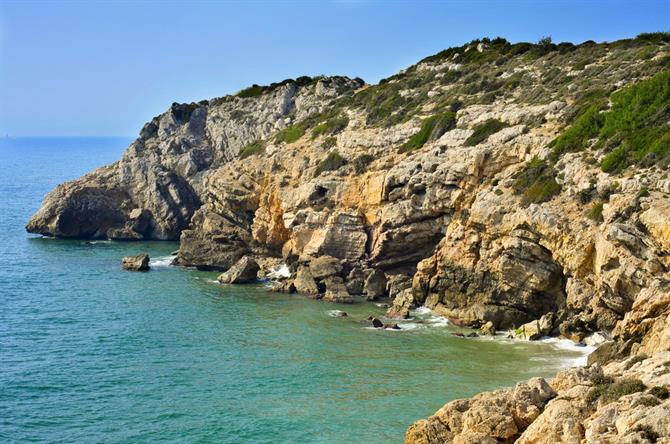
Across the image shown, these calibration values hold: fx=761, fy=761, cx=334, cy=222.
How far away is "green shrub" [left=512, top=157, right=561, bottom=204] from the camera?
54.1 metres

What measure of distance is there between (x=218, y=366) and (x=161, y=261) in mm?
39230

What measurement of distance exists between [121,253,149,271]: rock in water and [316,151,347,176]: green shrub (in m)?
19.7

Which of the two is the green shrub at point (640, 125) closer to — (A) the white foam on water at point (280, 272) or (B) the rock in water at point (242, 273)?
(A) the white foam on water at point (280, 272)

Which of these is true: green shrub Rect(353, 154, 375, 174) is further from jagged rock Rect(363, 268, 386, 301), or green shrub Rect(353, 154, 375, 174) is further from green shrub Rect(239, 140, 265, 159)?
green shrub Rect(239, 140, 265, 159)

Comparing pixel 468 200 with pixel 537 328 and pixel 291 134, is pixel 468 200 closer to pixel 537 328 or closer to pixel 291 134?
pixel 537 328

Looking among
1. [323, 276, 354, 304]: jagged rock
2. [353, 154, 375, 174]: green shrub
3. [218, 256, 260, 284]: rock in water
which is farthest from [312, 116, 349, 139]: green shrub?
[323, 276, 354, 304]: jagged rock

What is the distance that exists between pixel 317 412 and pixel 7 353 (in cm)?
2251

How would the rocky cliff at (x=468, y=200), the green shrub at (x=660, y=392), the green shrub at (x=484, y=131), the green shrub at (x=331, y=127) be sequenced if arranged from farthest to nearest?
the green shrub at (x=331, y=127), the green shrub at (x=484, y=131), the rocky cliff at (x=468, y=200), the green shrub at (x=660, y=392)

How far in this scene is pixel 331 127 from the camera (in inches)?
3297

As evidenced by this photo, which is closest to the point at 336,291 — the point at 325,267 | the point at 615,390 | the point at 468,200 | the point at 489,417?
the point at 325,267

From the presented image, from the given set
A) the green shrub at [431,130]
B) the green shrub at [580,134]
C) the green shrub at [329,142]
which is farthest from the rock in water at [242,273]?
the green shrub at [580,134]

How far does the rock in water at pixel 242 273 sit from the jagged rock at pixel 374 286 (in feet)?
40.1

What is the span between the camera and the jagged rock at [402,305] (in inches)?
2259

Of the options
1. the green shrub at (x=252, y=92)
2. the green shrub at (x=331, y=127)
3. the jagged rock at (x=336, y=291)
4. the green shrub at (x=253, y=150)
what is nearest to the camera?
the jagged rock at (x=336, y=291)
